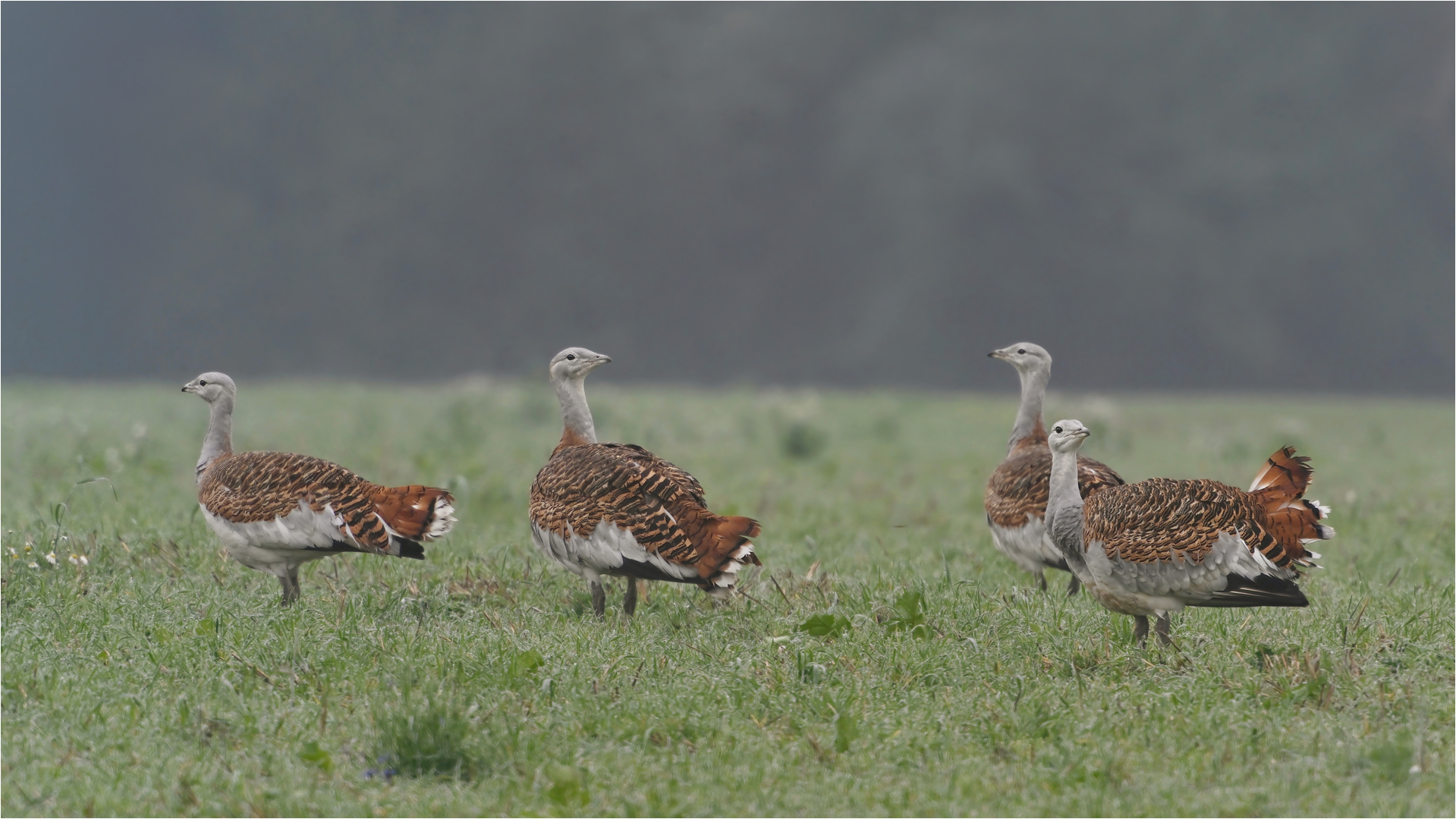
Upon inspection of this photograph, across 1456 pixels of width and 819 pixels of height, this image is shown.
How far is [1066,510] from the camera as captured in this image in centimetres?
558

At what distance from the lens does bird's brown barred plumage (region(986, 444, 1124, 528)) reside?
6645mm

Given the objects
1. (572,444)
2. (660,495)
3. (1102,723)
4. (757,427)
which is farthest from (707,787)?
(757,427)

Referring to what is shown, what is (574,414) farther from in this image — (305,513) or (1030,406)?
(1030,406)

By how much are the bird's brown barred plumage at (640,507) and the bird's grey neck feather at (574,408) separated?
57 centimetres

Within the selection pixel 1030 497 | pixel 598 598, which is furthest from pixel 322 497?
pixel 1030 497

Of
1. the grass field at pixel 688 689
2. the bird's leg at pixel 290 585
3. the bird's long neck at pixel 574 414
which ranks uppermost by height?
the bird's long neck at pixel 574 414

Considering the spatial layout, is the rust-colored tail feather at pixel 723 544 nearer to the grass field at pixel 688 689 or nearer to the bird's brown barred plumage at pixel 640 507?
the bird's brown barred plumage at pixel 640 507

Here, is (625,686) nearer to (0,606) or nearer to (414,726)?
(414,726)

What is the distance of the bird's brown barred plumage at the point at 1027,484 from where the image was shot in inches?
262

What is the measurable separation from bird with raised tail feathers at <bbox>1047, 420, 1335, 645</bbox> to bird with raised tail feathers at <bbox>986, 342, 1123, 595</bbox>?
88 cm

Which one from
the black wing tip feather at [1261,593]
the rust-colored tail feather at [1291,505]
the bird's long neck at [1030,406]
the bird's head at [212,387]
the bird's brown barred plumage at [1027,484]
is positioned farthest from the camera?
the bird's long neck at [1030,406]

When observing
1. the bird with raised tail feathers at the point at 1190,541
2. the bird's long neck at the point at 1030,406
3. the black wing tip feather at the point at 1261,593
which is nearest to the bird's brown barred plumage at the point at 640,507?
the bird with raised tail feathers at the point at 1190,541

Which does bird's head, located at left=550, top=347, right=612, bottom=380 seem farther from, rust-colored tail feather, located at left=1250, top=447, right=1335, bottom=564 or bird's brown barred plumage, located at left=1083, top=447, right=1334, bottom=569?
rust-colored tail feather, located at left=1250, top=447, right=1335, bottom=564

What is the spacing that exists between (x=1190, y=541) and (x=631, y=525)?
103 inches
